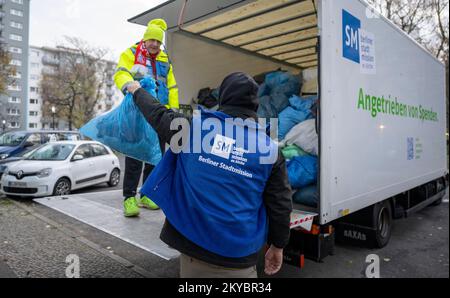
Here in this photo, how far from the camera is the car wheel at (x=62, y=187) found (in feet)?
10.5

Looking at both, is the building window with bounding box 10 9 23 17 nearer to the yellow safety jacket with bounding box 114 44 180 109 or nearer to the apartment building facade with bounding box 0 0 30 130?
the apartment building facade with bounding box 0 0 30 130

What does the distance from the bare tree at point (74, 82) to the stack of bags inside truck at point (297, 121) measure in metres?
2.01

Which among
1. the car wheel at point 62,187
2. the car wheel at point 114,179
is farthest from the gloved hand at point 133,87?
the car wheel at point 114,179

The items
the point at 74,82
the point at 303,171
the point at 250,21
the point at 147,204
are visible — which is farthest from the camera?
the point at 250,21

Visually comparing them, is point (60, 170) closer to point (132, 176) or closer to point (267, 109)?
point (132, 176)

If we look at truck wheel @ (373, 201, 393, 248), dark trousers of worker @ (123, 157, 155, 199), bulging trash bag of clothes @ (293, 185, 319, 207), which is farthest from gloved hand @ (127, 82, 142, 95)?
truck wheel @ (373, 201, 393, 248)

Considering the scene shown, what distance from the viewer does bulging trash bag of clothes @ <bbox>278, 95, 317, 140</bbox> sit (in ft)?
12.7

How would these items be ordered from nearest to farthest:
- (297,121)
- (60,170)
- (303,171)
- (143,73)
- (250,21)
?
(143,73)
(60,170)
(303,171)
(297,121)
(250,21)

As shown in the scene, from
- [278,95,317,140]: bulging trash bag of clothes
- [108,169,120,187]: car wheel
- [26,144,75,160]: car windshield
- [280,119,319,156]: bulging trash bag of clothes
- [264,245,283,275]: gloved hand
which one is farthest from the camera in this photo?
[278,95,317,140]: bulging trash bag of clothes

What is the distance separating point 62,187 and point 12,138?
991mm

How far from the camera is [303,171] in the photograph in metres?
3.33

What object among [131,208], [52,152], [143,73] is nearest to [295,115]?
[143,73]

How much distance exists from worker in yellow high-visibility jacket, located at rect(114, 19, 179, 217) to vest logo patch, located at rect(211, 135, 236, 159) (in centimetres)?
134
